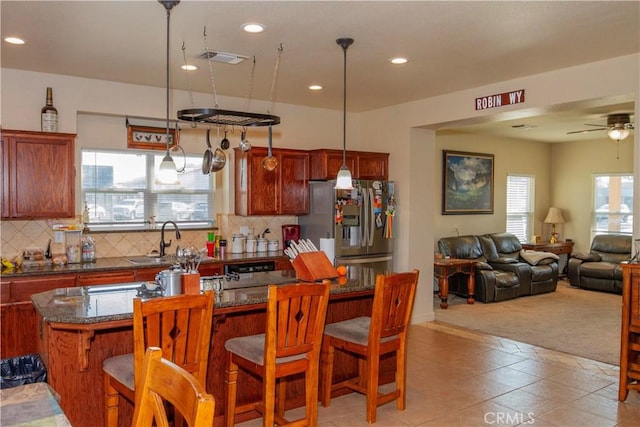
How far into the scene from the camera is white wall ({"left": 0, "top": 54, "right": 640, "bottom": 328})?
4453 mm

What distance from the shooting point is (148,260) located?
5.06 meters

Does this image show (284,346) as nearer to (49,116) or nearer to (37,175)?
(37,175)

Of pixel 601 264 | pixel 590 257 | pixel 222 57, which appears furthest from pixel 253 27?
pixel 590 257

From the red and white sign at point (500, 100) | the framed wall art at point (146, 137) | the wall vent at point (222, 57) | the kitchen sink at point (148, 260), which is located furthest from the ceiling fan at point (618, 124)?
the kitchen sink at point (148, 260)

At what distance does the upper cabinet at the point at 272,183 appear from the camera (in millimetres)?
5801

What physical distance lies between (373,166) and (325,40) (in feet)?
8.77

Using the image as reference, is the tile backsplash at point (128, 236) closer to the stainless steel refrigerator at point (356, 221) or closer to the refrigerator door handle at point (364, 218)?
the stainless steel refrigerator at point (356, 221)

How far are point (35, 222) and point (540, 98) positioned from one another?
4.79 meters

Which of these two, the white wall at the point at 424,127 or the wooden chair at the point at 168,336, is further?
the white wall at the point at 424,127

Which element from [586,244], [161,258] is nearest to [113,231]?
[161,258]

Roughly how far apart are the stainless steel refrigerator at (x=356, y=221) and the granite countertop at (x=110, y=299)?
6.41 ft

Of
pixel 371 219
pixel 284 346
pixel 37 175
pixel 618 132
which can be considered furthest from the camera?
pixel 618 132

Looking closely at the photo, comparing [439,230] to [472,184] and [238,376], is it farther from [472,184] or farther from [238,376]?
[238,376]

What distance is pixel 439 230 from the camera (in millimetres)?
8570
